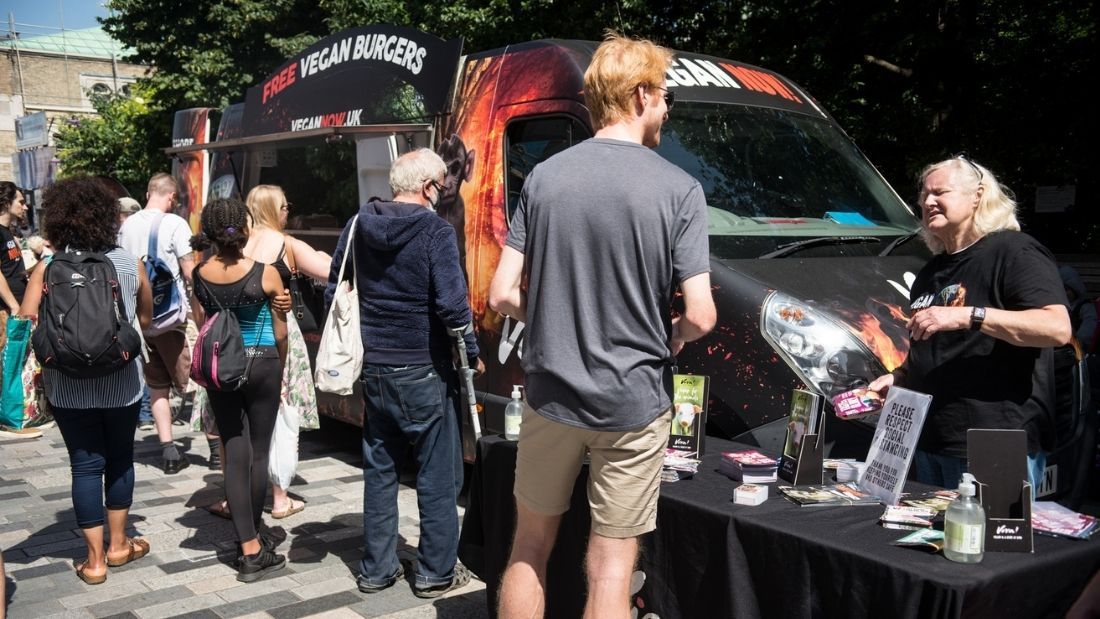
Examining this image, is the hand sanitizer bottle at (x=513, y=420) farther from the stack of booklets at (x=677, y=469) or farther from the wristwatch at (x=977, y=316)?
the wristwatch at (x=977, y=316)

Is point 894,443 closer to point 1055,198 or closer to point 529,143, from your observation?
point 529,143

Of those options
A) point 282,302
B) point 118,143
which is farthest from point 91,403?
point 118,143

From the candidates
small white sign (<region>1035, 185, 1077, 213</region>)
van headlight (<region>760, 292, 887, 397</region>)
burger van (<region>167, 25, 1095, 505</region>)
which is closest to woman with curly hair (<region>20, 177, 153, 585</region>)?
burger van (<region>167, 25, 1095, 505</region>)

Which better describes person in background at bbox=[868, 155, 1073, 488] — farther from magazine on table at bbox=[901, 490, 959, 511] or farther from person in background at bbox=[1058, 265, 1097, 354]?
person in background at bbox=[1058, 265, 1097, 354]

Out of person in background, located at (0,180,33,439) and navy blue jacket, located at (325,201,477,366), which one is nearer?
navy blue jacket, located at (325,201,477,366)

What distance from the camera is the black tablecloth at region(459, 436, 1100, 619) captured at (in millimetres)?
2416

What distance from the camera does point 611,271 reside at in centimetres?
266

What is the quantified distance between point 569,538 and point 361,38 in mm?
4442

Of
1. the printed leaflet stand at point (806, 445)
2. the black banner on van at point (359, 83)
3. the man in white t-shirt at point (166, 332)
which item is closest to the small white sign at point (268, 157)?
the black banner on van at point (359, 83)

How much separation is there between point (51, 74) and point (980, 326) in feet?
199

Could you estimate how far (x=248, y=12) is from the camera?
20312mm

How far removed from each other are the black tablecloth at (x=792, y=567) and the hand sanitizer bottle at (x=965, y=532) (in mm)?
36

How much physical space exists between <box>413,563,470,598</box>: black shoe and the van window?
1.80 metres

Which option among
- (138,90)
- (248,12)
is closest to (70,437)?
(248,12)
